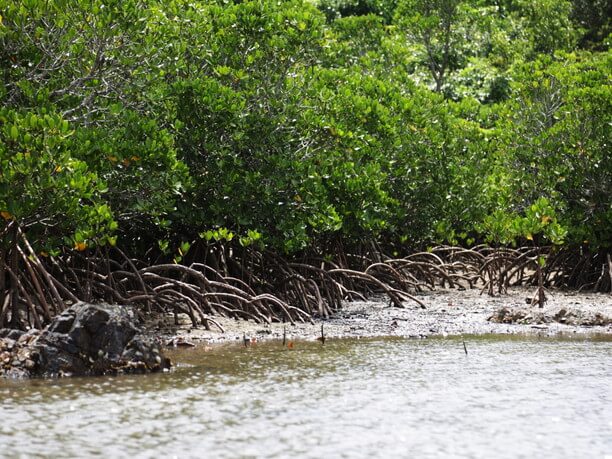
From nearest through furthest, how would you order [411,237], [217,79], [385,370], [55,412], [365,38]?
[55,412] < [385,370] < [217,79] < [411,237] < [365,38]

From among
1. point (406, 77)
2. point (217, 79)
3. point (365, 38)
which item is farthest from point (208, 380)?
point (365, 38)

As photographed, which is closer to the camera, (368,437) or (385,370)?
(368,437)

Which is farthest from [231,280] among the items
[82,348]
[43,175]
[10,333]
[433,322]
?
[82,348]

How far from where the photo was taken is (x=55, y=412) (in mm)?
7586

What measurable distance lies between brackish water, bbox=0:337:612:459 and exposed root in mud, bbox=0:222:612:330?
1483mm

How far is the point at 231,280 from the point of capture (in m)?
13.2

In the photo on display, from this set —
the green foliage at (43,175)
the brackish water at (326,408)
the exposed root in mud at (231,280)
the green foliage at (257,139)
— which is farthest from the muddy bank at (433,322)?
the green foliage at (43,175)

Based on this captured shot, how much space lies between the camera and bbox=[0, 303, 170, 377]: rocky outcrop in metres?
8.99

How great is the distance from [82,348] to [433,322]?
5710 mm

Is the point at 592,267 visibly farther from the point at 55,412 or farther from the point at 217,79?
the point at 55,412

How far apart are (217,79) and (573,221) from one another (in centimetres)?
700

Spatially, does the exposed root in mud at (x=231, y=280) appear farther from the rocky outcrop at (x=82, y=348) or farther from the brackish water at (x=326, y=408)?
the brackish water at (x=326, y=408)

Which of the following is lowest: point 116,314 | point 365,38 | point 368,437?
point 368,437

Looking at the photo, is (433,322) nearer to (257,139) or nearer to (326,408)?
(257,139)
